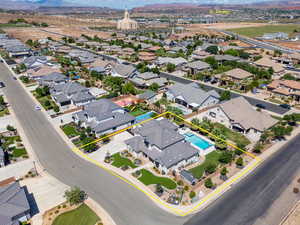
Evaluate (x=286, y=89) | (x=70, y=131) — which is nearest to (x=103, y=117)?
(x=70, y=131)

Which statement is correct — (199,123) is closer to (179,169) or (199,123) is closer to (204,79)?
(179,169)

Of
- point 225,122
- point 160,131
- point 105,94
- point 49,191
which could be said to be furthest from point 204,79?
point 49,191

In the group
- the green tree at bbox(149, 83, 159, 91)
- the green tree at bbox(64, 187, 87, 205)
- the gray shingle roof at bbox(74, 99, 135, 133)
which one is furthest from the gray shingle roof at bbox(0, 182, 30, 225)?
the green tree at bbox(149, 83, 159, 91)

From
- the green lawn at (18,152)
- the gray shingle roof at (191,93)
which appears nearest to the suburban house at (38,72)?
the green lawn at (18,152)

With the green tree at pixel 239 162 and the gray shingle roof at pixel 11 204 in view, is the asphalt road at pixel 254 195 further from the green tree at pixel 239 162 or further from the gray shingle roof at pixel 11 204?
the gray shingle roof at pixel 11 204

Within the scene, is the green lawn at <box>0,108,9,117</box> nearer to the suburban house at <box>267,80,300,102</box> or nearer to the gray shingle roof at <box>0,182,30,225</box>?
the gray shingle roof at <box>0,182,30,225</box>

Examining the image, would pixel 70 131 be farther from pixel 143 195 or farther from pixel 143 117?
pixel 143 195
